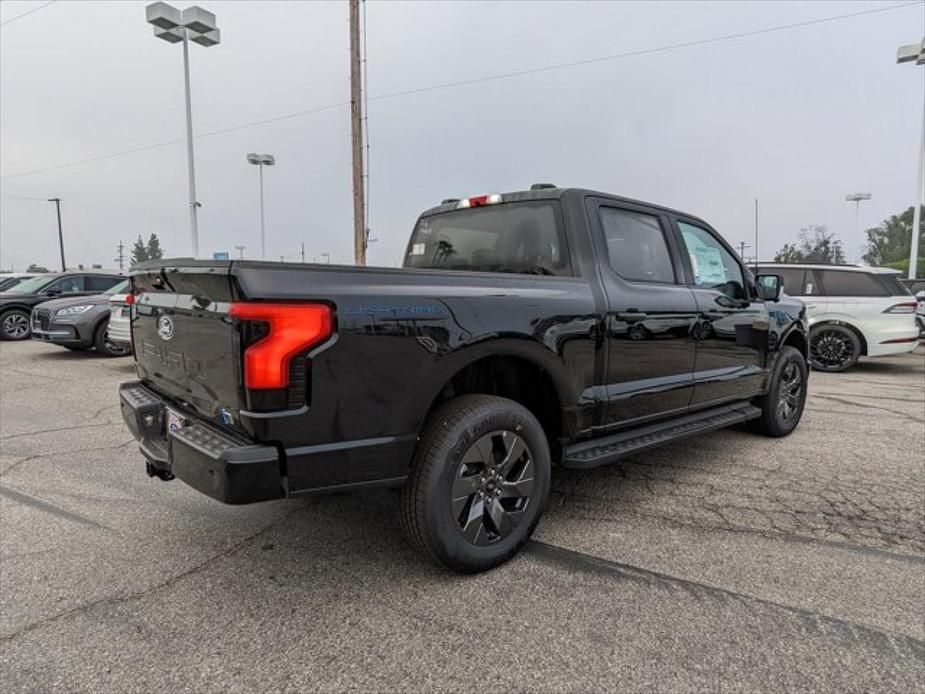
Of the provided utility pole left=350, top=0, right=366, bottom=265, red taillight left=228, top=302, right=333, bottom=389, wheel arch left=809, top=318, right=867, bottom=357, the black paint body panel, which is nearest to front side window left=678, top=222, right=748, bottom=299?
the black paint body panel

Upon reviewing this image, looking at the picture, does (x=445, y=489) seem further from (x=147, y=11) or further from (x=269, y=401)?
(x=147, y=11)

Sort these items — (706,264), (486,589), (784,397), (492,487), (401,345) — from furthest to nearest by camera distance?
(784,397) < (706,264) < (492,487) < (486,589) < (401,345)

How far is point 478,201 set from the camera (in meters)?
3.98

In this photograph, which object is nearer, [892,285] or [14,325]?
[892,285]

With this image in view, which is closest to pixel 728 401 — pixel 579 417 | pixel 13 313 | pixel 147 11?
pixel 579 417

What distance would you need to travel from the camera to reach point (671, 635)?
2375 mm

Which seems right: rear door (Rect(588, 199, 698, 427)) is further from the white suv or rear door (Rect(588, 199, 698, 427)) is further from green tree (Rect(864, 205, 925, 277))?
green tree (Rect(864, 205, 925, 277))

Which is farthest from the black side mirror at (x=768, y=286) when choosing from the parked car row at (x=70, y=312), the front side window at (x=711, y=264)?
the parked car row at (x=70, y=312)

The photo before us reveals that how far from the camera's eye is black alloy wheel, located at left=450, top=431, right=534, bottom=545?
2746 mm

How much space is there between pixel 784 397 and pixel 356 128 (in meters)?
10.9

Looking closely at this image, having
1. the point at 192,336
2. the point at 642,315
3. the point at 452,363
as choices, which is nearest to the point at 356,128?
the point at 642,315

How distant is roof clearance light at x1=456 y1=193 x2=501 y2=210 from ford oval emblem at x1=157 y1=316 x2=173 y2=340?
6.69ft

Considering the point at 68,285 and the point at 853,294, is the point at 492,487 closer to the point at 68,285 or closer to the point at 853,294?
the point at 853,294

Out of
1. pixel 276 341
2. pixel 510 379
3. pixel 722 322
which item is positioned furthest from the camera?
pixel 722 322
